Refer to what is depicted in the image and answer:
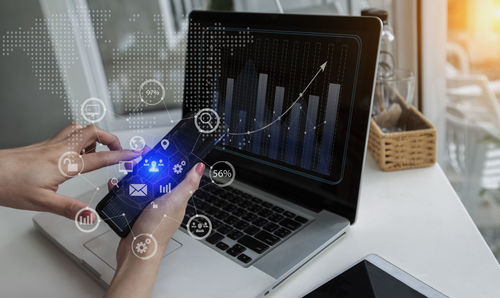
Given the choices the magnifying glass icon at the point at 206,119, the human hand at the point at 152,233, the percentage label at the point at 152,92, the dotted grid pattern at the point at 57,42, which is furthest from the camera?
the percentage label at the point at 152,92

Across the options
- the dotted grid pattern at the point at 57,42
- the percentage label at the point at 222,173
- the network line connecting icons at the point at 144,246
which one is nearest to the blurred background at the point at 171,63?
the dotted grid pattern at the point at 57,42

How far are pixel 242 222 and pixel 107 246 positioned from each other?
0.64 feet

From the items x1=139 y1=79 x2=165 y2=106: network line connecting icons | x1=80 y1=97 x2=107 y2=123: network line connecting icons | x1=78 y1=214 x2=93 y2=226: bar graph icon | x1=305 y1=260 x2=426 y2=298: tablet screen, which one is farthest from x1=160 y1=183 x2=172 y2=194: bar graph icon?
x1=80 y1=97 x2=107 y2=123: network line connecting icons

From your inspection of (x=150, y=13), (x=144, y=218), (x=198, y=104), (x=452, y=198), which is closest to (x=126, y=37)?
(x=150, y=13)

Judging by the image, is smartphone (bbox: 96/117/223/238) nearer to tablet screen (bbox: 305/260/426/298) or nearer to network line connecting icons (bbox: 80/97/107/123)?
tablet screen (bbox: 305/260/426/298)

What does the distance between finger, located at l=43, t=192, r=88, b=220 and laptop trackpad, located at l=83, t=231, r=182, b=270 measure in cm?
7

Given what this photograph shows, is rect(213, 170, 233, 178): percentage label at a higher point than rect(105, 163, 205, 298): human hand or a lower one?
lower

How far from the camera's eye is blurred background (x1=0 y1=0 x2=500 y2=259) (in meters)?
0.94

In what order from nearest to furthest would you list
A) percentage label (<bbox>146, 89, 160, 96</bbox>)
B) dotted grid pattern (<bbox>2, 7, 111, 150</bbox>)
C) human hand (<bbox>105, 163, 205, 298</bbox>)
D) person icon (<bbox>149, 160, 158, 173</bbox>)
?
human hand (<bbox>105, 163, 205, 298</bbox>) → person icon (<bbox>149, 160, 158, 173</bbox>) → dotted grid pattern (<bbox>2, 7, 111, 150</bbox>) → percentage label (<bbox>146, 89, 160, 96</bbox>)

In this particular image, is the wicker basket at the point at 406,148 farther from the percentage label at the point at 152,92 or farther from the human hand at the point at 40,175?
the percentage label at the point at 152,92

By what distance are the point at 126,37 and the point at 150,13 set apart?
104mm

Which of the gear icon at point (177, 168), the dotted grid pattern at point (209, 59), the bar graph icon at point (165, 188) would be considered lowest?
the bar graph icon at point (165, 188)

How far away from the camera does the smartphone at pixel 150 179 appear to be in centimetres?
54

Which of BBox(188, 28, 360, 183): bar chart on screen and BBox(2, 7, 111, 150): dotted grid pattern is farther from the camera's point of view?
BBox(2, 7, 111, 150): dotted grid pattern
